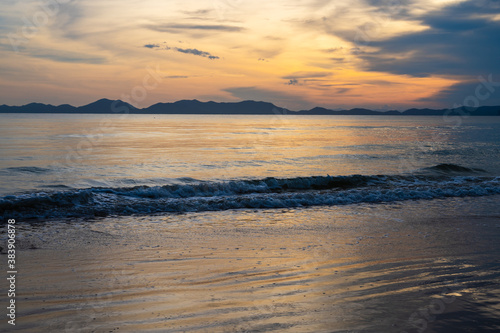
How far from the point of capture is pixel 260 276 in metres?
7.05

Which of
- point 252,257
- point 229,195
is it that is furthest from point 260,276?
point 229,195

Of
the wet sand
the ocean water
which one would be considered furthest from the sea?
the ocean water

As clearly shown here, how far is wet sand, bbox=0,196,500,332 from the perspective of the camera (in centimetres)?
528

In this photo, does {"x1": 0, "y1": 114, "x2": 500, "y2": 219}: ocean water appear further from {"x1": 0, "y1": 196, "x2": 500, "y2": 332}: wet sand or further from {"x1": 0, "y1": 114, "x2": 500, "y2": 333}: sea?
{"x1": 0, "y1": 196, "x2": 500, "y2": 332}: wet sand

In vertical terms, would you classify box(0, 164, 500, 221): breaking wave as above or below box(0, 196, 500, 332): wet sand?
below

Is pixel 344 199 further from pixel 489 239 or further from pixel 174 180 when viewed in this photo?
pixel 174 180

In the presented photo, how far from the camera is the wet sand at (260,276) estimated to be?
5277 mm

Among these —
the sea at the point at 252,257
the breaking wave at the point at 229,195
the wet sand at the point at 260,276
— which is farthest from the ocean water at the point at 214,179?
the wet sand at the point at 260,276

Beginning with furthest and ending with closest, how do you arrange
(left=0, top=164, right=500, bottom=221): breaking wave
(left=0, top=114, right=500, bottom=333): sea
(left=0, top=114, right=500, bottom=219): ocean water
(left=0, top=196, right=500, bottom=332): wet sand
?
1. (left=0, top=114, right=500, bottom=219): ocean water
2. (left=0, top=164, right=500, bottom=221): breaking wave
3. (left=0, top=114, right=500, bottom=333): sea
4. (left=0, top=196, right=500, bottom=332): wet sand

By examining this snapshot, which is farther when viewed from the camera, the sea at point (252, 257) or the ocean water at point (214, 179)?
the ocean water at point (214, 179)

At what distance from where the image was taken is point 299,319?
5.25 m

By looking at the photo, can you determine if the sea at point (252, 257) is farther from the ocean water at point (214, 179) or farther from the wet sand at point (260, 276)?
the ocean water at point (214, 179)

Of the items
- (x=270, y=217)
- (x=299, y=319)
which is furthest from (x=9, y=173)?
(x=299, y=319)

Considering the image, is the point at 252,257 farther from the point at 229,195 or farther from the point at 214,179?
the point at 214,179
